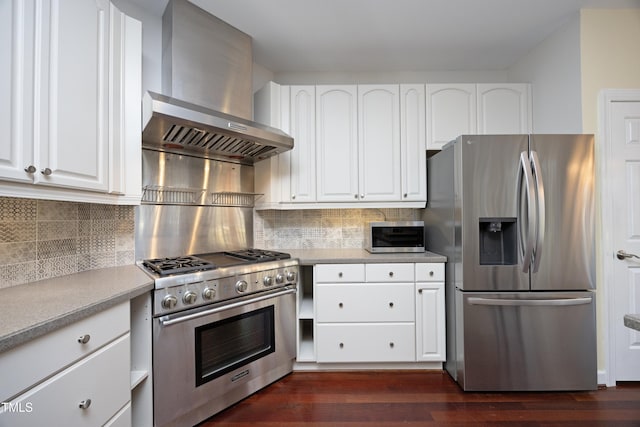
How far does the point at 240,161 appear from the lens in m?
2.45

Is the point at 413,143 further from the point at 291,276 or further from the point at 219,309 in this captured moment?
the point at 219,309

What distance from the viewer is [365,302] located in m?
2.14

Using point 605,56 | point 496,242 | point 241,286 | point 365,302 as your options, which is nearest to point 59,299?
point 241,286

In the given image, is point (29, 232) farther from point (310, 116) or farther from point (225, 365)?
point (310, 116)

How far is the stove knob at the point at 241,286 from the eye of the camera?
5.72 ft

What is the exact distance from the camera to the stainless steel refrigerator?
186 centimetres

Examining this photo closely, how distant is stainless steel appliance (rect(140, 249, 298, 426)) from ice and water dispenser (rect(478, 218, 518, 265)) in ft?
4.48

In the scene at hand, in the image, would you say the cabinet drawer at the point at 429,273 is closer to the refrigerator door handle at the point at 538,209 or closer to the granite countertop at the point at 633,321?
the refrigerator door handle at the point at 538,209

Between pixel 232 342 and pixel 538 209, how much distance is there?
6.99ft

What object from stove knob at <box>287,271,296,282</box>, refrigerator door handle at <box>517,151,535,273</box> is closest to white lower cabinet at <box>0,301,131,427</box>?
stove knob at <box>287,271,296,282</box>

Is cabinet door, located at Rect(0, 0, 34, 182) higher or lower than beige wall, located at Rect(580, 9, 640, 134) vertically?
lower

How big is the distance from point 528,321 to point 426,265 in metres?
0.72

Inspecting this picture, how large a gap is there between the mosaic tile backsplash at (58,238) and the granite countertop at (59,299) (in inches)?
2.9

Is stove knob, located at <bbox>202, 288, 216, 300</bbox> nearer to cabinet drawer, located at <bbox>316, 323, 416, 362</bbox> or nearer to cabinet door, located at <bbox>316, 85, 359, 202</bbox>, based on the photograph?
cabinet drawer, located at <bbox>316, 323, 416, 362</bbox>
